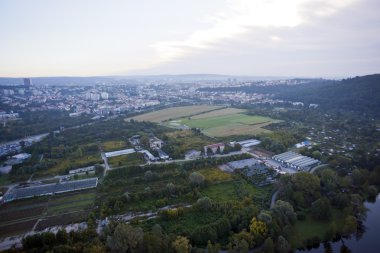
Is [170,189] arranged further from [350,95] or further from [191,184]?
[350,95]

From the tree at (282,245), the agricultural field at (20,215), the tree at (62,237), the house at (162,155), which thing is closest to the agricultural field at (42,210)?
the agricultural field at (20,215)

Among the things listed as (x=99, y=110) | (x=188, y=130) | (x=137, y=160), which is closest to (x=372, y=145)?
(x=188, y=130)

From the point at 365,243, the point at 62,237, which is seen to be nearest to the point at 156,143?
the point at 62,237

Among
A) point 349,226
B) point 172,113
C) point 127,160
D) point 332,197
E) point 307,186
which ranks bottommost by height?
point 127,160

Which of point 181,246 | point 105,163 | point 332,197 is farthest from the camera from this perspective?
point 105,163

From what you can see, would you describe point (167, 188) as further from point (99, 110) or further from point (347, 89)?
point (347, 89)

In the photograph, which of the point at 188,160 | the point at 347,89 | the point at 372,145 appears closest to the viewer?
the point at 188,160
